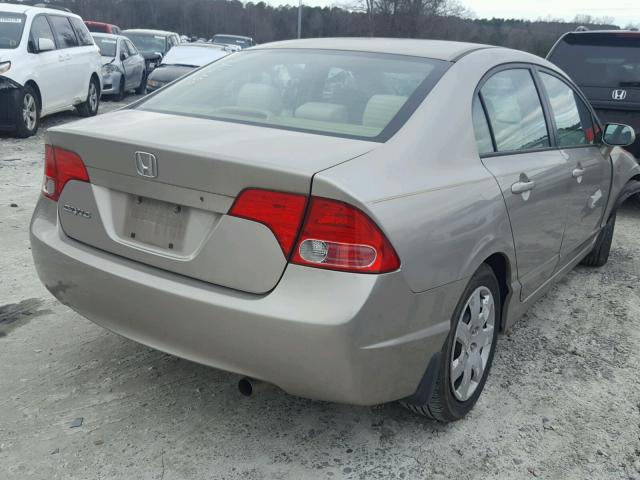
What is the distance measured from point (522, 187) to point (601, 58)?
16.6 feet

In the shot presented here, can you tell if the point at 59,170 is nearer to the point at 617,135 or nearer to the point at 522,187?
the point at 522,187

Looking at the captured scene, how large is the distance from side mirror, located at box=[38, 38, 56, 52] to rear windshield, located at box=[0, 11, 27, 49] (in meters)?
0.30

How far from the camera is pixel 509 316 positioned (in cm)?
326

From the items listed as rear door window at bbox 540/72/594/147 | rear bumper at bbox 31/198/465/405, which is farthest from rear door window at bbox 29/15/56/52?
rear bumper at bbox 31/198/465/405

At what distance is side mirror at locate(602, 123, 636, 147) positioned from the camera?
4336 millimetres

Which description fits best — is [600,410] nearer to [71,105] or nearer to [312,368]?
[312,368]

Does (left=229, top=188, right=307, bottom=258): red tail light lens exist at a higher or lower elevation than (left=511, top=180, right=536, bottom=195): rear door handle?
higher

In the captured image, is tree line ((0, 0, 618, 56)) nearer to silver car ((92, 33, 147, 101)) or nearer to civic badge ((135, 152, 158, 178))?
silver car ((92, 33, 147, 101))

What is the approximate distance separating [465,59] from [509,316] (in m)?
1.27

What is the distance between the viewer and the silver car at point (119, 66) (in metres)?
14.6

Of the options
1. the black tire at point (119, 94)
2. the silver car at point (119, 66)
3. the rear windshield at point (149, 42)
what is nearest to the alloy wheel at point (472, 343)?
the silver car at point (119, 66)

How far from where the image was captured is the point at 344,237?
2174 millimetres

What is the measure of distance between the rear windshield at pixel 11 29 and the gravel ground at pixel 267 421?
272 inches

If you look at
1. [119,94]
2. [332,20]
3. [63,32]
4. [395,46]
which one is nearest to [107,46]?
[119,94]
